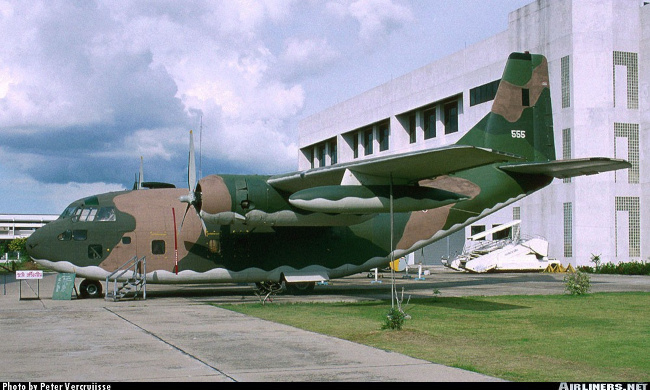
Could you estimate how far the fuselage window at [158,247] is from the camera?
73.8ft

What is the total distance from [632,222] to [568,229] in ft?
16.3

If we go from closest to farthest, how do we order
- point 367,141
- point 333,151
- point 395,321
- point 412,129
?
1. point 395,321
2. point 412,129
3. point 367,141
4. point 333,151

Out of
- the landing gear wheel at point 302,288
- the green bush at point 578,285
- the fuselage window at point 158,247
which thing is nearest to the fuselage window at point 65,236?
the fuselage window at point 158,247

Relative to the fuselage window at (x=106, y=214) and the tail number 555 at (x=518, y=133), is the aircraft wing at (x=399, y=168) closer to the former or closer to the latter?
the fuselage window at (x=106, y=214)

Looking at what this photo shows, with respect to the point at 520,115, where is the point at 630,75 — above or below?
above

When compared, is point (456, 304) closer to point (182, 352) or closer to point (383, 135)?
point (182, 352)

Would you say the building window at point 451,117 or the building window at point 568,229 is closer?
the building window at point 568,229

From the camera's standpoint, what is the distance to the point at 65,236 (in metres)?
22.0

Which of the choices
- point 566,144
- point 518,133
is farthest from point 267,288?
point 566,144

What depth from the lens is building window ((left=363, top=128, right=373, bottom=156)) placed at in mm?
74787

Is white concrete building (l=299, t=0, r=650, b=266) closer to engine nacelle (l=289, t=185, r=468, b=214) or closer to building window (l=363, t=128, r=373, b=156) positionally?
building window (l=363, t=128, r=373, b=156)

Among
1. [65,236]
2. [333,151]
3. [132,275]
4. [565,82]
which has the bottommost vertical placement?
[132,275]

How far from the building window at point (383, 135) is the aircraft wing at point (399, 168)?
2051 inches

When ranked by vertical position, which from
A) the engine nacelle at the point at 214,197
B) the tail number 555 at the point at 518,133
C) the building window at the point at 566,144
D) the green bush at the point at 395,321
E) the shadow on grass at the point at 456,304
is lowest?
the shadow on grass at the point at 456,304
